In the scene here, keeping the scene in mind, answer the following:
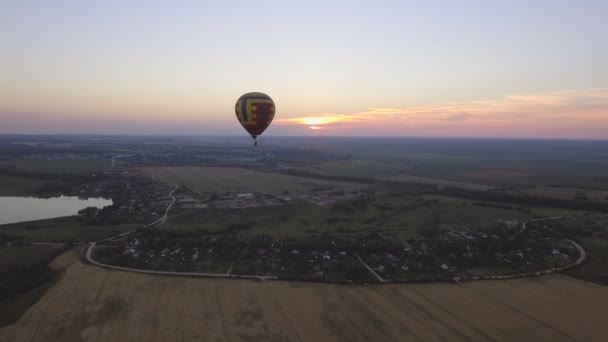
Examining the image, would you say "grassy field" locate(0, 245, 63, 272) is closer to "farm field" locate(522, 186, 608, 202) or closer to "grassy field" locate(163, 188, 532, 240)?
"grassy field" locate(163, 188, 532, 240)

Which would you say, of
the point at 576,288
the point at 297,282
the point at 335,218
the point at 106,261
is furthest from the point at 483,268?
the point at 106,261

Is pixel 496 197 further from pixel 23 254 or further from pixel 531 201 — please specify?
pixel 23 254

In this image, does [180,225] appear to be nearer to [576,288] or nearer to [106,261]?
[106,261]

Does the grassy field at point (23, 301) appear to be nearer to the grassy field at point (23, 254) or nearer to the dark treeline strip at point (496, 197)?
the grassy field at point (23, 254)

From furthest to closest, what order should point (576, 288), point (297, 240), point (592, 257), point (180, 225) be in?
A: point (180, 225)
point (297, 240)
point (592, 257)
point (576, 288)

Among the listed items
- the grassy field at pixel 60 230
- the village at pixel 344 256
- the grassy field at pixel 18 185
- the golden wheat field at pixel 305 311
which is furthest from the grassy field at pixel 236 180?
the golden wheat field at pixel 305 311

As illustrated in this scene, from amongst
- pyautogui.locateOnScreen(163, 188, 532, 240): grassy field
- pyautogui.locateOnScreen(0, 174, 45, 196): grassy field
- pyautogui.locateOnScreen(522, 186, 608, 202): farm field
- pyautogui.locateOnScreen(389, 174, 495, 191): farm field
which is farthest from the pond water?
pyautogui.locateOnScreen(522, 186, 608, 202): farm field

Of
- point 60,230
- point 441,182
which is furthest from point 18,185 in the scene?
point 441,182

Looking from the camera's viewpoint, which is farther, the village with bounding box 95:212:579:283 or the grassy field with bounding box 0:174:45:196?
the grassy field with bounding box 0:174:45:196
